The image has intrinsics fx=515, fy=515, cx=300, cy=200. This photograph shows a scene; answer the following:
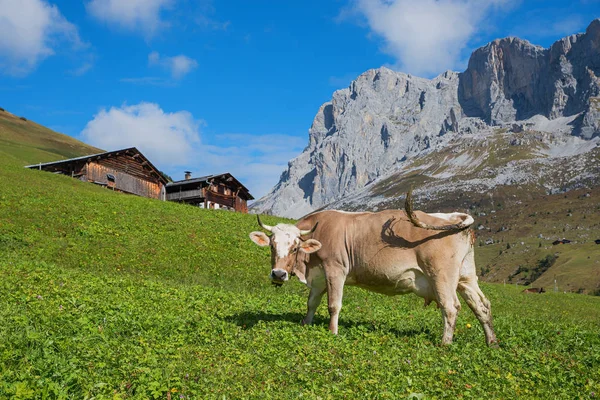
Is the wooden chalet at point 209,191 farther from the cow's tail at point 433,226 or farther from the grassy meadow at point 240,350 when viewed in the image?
the cow's tail at point 433,226

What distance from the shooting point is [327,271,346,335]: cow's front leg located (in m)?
12.6

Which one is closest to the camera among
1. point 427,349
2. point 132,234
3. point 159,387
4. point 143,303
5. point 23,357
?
point 159,387

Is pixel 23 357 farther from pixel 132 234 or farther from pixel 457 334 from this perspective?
pixel 132 234

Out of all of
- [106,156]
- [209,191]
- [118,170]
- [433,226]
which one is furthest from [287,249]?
[209,191]

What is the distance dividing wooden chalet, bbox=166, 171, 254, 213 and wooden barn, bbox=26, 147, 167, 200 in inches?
97.8

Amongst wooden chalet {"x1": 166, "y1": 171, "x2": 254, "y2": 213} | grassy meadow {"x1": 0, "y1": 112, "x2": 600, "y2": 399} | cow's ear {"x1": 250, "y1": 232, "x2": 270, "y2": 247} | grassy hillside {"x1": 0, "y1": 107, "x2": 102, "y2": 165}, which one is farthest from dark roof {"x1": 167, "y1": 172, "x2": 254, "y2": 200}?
cow's ear {"x1": 250, "y1": 232, "x2": 270, "y2": 247}

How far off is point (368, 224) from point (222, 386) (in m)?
6.51

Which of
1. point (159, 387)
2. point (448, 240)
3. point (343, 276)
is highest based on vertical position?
point (448, 240)

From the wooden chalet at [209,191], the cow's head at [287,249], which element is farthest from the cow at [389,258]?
the wooden chalet at [209,191]

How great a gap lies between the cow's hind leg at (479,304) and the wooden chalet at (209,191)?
68.5m

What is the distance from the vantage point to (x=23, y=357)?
334 inches

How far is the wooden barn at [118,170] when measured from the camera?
6850 centimetres

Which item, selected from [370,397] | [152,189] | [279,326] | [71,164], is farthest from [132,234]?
[152,189]

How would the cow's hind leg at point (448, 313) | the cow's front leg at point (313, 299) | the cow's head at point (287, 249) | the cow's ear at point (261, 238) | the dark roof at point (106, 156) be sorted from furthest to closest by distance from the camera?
the dark roof at point (106, 156) → the cow's front leg at point (313, 299) → the cow's ear at point (261, 238) → the cow's head at point (287, 249) → the cow's hind leg at point (448, 313)
